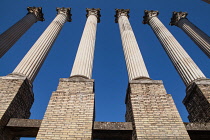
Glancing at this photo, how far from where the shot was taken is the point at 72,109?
5.64m

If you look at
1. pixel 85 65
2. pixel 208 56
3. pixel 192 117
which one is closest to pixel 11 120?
pixel 85 65

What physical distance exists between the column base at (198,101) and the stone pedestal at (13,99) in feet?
24.5

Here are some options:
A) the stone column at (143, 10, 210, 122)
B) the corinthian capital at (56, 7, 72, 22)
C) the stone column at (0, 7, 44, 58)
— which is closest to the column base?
the stone column at (143, 10, 210, 122)

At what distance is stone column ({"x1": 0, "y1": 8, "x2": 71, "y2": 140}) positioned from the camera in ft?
18.8

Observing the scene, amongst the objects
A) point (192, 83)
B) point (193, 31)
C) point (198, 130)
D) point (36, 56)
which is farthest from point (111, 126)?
point (193, 31)

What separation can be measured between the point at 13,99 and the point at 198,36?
13.0m

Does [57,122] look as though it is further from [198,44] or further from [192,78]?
[198,44]

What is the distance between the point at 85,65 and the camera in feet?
26.7

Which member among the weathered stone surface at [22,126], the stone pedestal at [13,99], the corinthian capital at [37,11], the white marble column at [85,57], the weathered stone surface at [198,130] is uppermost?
the corinthian capital at [37,11]

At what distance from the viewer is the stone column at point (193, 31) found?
11.3 metres

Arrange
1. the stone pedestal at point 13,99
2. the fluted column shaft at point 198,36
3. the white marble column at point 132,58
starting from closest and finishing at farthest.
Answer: the stone pedestal at point 13,99
the white marble column at point 132,58
the fluted column shaft at point 198,36

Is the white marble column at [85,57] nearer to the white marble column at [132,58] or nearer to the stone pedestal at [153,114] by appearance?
the white marble column at [132,58]

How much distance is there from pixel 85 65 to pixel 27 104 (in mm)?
3213

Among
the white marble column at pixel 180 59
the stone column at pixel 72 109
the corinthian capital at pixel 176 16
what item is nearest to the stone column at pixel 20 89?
the stone column at pixel 72 109
